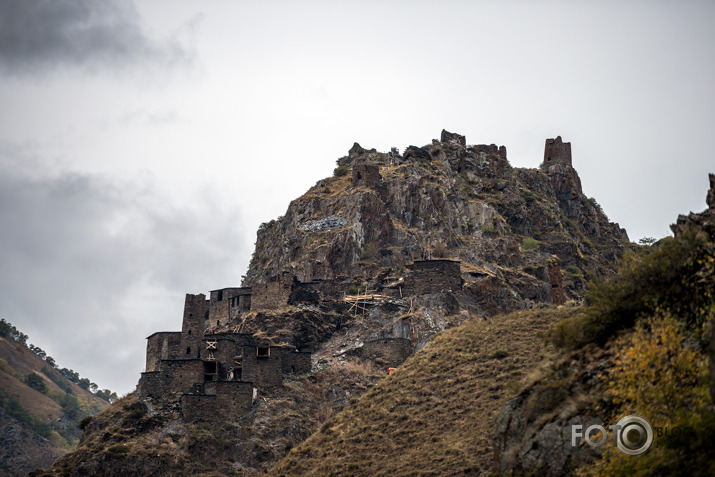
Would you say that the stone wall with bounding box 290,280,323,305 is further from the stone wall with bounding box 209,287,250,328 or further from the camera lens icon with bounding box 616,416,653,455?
the camera lens icon with bounding box 616,416,653,455

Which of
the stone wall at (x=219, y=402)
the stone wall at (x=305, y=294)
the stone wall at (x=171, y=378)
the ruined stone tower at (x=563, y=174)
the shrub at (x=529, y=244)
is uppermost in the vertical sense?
the ruined stone tower at (x=563, y=174)

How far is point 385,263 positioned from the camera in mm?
79812

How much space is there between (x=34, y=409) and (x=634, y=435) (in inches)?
4896

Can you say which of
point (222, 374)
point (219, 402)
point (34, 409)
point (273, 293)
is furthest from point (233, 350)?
point (34, 409)

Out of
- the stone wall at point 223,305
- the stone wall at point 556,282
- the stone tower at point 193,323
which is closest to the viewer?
the stone tower at point 193,323

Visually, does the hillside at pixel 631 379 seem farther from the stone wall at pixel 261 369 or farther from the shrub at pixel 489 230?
the shrub at pixel 489 230

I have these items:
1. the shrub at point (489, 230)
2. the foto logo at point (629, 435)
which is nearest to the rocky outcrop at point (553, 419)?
the foto logo at point (629, 435)

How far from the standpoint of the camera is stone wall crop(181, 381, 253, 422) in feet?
190

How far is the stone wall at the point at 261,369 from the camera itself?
60750 mm

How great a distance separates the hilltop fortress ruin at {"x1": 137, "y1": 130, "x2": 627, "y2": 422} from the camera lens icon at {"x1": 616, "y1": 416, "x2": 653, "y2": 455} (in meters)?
37.3

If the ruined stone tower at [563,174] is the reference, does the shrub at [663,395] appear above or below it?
below

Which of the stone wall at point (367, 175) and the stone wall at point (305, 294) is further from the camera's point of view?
the stone wall at point (367, 175)

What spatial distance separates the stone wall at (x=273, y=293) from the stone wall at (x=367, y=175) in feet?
61.3

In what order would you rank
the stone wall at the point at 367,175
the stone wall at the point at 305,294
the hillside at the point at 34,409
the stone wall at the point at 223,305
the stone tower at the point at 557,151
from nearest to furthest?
1. the stone wall at the point at 305,294
2. the stone wall at the point at 223,305
3. the stone wall at the point at 367,175
4. the hillside at the point at 34,409
5. the stone tower at the point at 557,151
